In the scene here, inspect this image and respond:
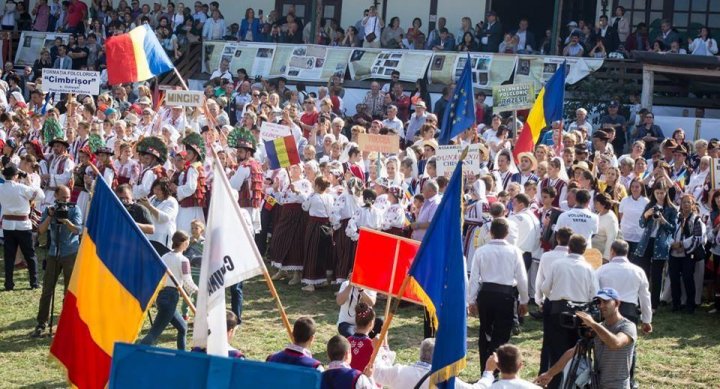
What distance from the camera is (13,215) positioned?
1611cm

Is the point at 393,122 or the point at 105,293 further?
the point at 393,122

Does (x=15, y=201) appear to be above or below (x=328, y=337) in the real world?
above

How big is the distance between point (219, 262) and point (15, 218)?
8.04m

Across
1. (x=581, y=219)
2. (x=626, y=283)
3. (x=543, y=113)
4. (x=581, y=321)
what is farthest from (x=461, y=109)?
(x=581, y=321)

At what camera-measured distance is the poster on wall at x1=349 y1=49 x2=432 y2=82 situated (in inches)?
1013

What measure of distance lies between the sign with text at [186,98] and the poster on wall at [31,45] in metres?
14.0

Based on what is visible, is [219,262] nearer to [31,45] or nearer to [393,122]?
[393,122]

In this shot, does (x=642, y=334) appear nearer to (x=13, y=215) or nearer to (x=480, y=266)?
(x=480, y=266)

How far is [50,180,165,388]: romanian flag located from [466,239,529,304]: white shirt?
379 cm

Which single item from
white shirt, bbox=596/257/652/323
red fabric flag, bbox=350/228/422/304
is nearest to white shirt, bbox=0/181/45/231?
red fabric flag, bbox=350/228/422/304

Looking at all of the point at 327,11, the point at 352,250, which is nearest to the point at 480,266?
the point at 352,250

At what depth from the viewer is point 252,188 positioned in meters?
17.1

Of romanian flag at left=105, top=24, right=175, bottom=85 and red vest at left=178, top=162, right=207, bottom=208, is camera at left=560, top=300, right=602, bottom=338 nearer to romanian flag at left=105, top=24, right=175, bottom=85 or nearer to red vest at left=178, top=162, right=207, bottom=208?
red vest at left=178, top=162, right=207, bottom=208

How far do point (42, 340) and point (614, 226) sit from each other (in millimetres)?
6461
